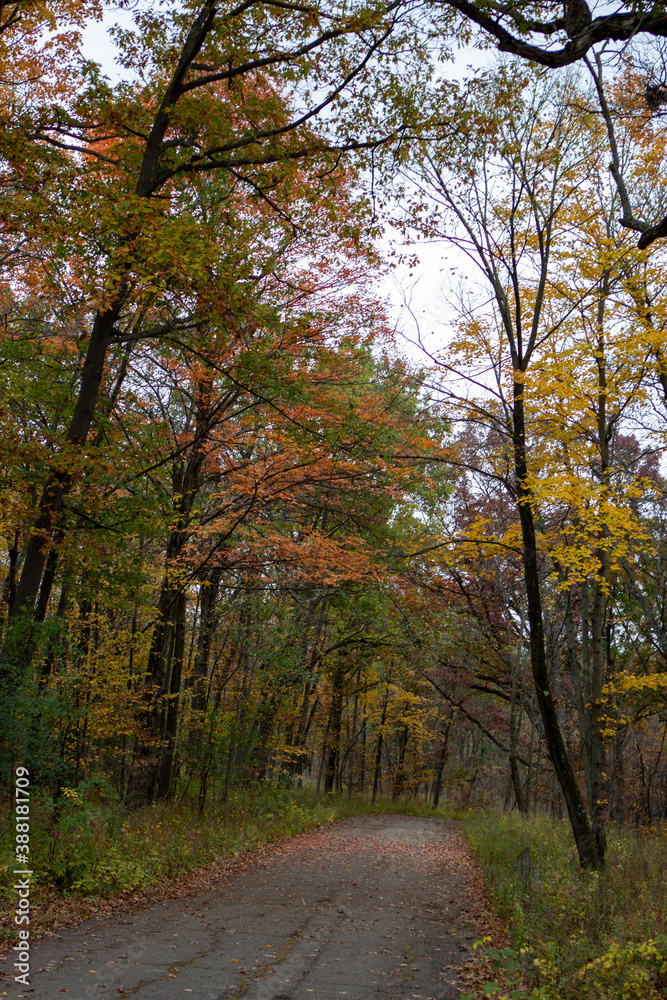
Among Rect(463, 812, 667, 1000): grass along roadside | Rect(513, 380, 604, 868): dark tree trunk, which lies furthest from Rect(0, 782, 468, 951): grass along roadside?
Rect(513, 380, 604, 868): dark tree trunk

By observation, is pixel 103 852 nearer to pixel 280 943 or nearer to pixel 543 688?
pixel 280 943

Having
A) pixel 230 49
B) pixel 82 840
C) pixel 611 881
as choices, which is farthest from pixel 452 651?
pixel 230 49

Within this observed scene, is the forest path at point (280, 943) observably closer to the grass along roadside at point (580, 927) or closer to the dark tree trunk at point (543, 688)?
the grass along roadside at point (580, 927)

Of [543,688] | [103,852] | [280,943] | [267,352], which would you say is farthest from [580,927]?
[267,352]

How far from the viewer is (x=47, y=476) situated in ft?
24.2

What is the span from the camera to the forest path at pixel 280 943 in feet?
15.3

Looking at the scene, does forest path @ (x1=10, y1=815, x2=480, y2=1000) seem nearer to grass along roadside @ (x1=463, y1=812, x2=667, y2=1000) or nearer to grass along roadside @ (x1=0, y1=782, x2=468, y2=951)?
grass along roadside @ (x1=0, y1=782, x2=468, y2=951)

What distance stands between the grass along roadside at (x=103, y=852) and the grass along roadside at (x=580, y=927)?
13.2 ft

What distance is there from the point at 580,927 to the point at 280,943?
2.82 meters

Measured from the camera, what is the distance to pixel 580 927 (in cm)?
559

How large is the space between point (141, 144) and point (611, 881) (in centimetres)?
1120

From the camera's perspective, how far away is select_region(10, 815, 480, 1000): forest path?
4652 millimetres

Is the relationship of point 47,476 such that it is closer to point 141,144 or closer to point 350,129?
point 141,144

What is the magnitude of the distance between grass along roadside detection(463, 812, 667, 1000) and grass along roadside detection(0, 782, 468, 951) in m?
4.04
